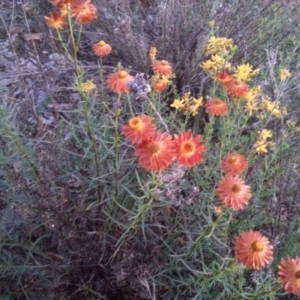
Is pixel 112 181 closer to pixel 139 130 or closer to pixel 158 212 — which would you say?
pixel 158 212

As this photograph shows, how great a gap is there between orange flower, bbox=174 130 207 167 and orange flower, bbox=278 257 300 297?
0.39 meters

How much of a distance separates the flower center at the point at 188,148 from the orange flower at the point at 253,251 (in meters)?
0.29

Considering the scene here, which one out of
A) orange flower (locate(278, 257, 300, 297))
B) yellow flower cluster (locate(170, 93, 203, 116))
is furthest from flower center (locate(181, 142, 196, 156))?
yellow flower cluster (locate(170, 93, 203, 116))

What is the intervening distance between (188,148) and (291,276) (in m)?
0.45

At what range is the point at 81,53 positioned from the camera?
137 inches

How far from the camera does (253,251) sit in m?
1.49

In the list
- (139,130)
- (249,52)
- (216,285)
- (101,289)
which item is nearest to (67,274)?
→ (101,289)

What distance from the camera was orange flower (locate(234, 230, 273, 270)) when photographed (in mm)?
1479

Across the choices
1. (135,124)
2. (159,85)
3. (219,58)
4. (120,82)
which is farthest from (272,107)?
(135,124)

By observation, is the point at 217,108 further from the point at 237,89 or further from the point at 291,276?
the point at 291,276

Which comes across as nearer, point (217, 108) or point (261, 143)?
point (217, 108)

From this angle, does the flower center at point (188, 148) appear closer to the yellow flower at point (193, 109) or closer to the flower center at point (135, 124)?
the flower center at point (135, 124)

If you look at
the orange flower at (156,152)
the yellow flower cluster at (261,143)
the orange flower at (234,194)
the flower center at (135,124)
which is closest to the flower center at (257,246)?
the orange flower at (234,194)

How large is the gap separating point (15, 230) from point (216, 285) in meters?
0.81
